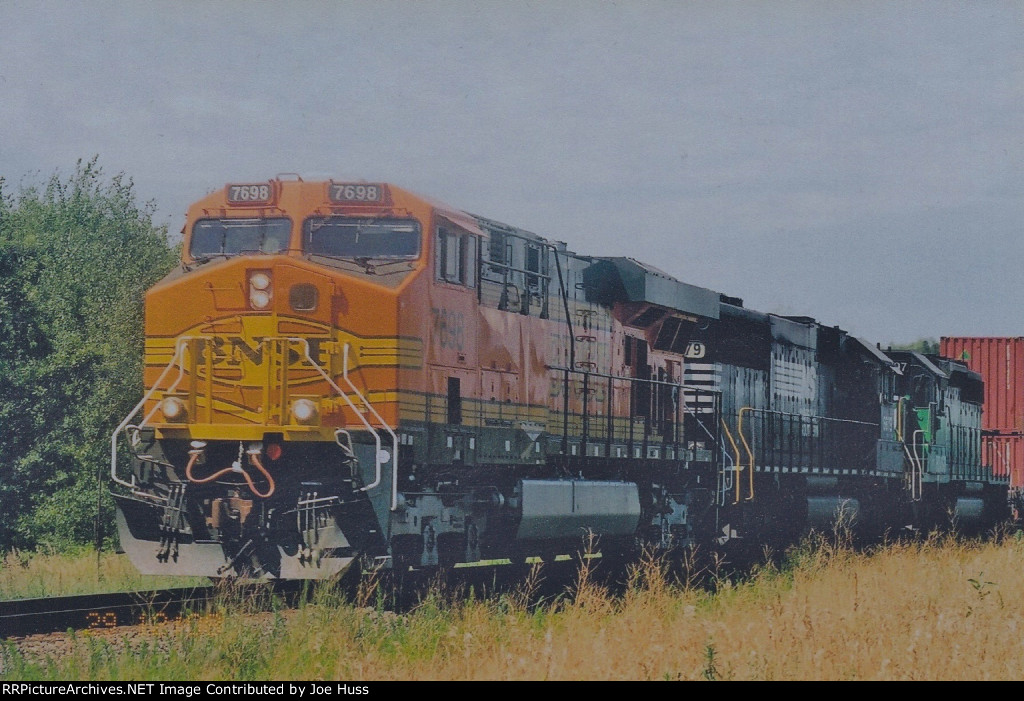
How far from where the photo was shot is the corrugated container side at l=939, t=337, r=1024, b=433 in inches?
1098

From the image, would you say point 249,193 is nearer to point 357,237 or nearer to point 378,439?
point 357,237

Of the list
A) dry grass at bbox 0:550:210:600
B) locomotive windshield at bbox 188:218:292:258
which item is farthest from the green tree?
locomotive windshield at bbox 188:218:292:258

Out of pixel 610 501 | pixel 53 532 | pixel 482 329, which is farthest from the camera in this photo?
pixel 53 532

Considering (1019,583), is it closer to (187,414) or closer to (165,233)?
(187,414)

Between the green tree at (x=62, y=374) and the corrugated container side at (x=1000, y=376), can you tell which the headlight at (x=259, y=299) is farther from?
the corrugated container side at (x=1000, y=376)

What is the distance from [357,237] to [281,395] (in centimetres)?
149

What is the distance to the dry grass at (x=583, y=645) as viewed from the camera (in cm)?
745

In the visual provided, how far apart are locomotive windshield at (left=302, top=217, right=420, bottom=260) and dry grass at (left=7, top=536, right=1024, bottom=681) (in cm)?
289

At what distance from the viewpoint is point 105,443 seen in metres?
19.3

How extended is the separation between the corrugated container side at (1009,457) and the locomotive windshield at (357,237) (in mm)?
20324

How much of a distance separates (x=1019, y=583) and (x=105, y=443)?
501 inches

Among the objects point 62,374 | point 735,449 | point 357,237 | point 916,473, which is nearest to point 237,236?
point 357,237

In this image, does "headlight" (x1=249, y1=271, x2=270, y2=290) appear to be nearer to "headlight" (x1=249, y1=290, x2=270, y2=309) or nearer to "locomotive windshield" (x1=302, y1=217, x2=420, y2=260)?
"headlight" (x1=249, y1=290, x2=270, y2=309)
